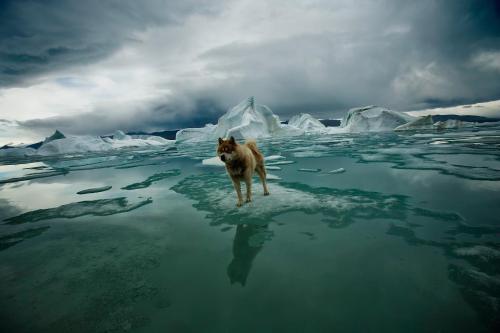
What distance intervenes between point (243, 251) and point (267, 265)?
0.53m

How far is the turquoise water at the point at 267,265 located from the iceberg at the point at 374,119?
A: 197 ft

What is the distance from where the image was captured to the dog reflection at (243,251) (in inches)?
115

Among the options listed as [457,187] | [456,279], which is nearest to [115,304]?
[456,279]

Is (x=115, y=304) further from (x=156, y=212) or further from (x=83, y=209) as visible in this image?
(x=83, y=209)

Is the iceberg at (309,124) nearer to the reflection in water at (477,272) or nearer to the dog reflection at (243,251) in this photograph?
→ the dog reflection at (243,251)

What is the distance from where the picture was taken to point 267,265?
121 inches

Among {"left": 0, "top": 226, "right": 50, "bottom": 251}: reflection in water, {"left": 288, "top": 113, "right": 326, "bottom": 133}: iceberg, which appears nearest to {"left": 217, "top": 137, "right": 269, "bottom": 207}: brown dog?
{"left": 0, "top": 226, "right": 50, "bottom": 251}: reflection in water

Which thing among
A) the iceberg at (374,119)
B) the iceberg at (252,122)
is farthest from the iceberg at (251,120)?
the iceberg at (374,119)

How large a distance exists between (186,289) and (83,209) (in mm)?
5135

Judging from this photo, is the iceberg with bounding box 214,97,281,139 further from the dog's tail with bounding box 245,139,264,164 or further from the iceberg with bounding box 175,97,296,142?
the dog's tail with bounding box 245,139,264,164

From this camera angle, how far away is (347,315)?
2189 mm

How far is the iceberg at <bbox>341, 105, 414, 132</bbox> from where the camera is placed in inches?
2261

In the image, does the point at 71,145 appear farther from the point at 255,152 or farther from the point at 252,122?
Result: the point at 255,152

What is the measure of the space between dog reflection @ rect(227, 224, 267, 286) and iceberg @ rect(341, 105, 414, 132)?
63.9 m
